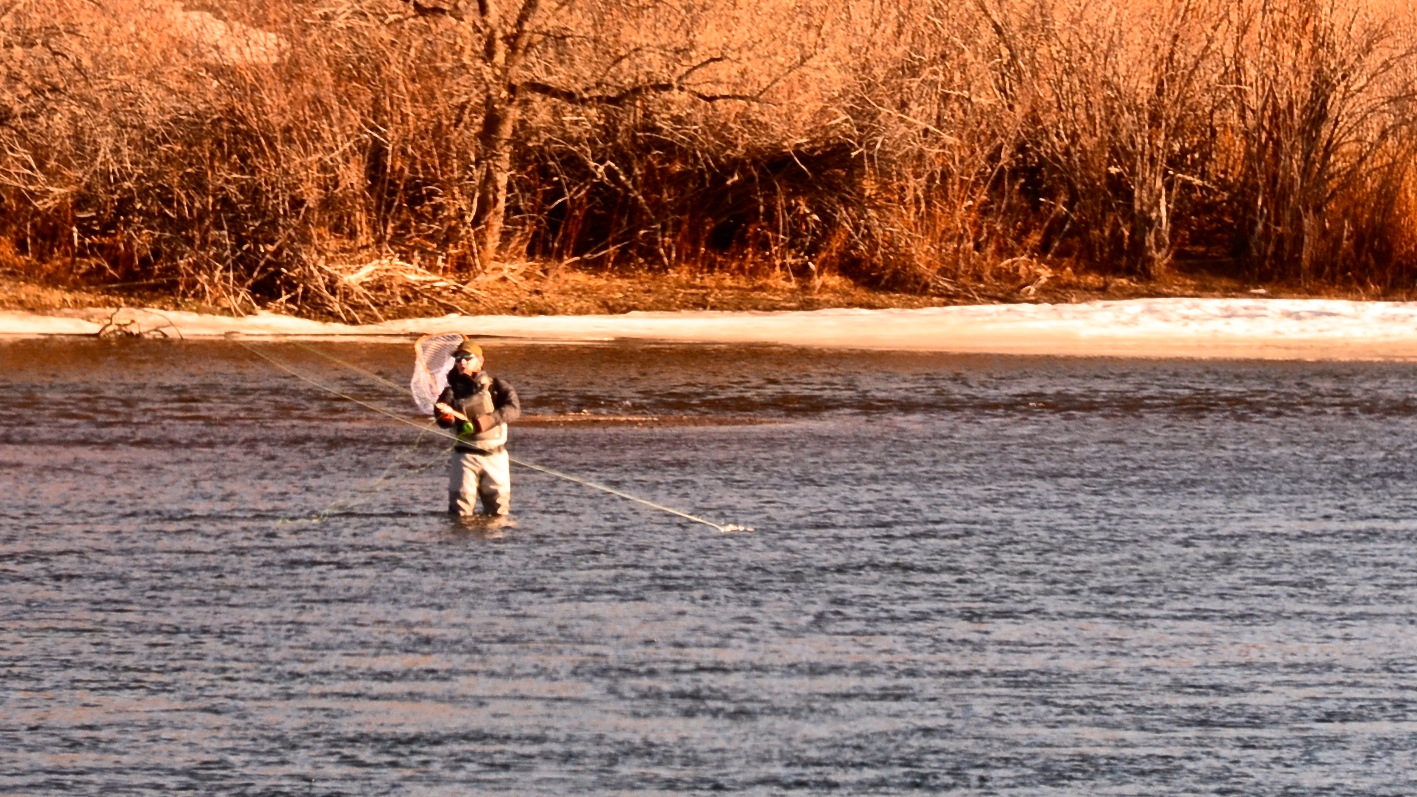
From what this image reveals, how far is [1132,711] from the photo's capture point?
25.1ft

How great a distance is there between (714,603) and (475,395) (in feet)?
6.46

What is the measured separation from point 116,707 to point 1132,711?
3.64m

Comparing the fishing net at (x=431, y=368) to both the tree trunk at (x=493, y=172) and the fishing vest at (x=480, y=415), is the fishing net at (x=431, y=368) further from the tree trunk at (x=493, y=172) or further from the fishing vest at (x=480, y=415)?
the tree trunk at (x=493, y=172)

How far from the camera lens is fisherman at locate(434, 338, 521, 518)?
34.4 ft

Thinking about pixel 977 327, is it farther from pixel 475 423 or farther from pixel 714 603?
pixel 714 603

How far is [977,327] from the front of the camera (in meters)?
21.8

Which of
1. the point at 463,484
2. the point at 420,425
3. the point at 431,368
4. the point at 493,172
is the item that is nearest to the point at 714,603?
the point at 463,484

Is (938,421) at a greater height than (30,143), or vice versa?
(30,143)

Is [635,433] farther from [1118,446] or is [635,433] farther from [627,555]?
[627,555]

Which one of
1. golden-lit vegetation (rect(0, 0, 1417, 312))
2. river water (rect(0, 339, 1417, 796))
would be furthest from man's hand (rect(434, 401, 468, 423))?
golden-lit vegetation (rect(0, 0, 1417, 312))

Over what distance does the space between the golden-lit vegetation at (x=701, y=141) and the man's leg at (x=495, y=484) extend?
10516 mm

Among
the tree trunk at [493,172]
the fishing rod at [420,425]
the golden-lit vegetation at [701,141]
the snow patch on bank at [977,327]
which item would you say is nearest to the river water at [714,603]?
the fishing rod at [420,425]

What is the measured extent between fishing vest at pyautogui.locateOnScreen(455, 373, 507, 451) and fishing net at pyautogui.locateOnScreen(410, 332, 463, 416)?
253 millimetres

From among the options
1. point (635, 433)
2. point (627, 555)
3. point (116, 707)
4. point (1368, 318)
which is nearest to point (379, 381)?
point (635, 433)
